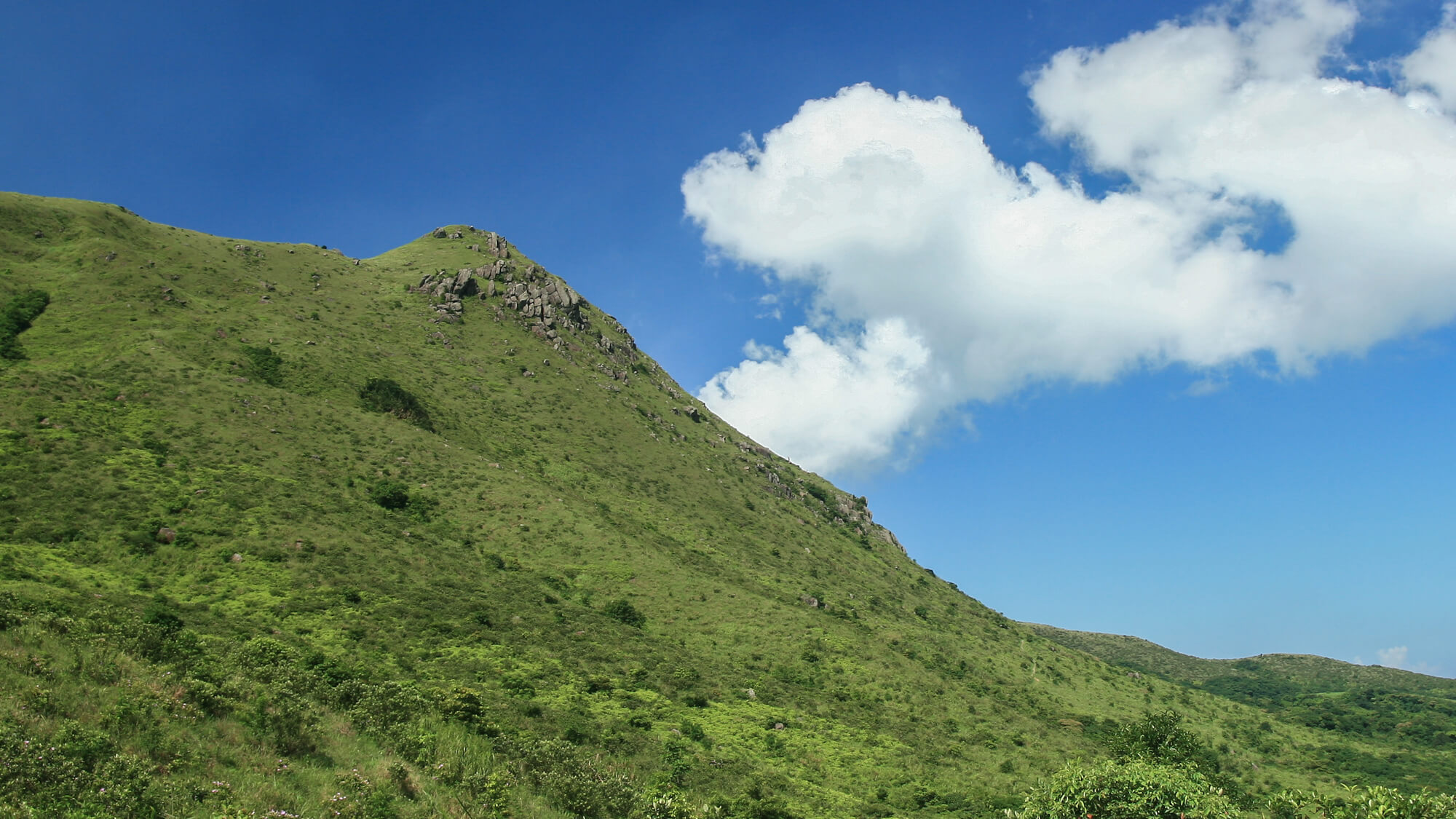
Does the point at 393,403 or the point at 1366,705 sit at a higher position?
the point at 393,403

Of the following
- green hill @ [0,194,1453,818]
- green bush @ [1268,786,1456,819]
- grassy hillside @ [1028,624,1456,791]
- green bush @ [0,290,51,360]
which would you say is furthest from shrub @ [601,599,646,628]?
grassy hillside @ [1028,624,1456,791]

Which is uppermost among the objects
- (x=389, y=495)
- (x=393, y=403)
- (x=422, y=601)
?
(x=393, y=403)

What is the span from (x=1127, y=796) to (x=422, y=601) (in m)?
52.6

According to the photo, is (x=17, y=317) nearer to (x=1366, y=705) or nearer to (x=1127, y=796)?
(x=1127, y=796)

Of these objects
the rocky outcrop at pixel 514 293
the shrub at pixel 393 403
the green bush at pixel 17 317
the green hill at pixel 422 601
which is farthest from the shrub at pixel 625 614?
the rocky outcrop at pixel 514 293

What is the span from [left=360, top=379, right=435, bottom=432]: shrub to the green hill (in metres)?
0.64

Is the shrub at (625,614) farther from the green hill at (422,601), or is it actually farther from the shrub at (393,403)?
the shrub at (393,403)

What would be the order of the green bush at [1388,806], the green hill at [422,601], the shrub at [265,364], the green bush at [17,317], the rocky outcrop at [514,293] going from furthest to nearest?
the rocky outcrop at [514,293], the shrub at [265,364], the green bush at [17,317], the green bush at [1388,806], the green hill at [422,601]

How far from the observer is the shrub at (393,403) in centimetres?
9325

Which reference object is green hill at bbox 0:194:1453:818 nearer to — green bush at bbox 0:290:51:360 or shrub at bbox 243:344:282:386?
shrub at bbox 243:344:282:386

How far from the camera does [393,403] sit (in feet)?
308

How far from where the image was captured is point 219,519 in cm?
5531

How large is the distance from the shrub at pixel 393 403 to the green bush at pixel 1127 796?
8689 centimetres

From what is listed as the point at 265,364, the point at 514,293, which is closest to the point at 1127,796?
the point at 265,364
